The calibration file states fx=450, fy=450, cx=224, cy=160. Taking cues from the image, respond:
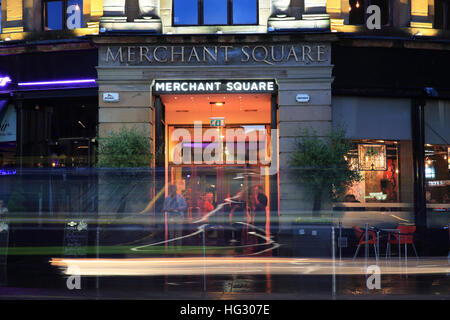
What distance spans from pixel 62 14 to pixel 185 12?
14.8 feet

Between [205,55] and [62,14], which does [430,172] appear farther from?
[62,14]

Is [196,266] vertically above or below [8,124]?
below

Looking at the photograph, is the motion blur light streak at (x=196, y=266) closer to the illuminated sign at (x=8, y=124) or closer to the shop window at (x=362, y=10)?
the illuminated sign at (x=8, y=124)

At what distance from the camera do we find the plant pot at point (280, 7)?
49.3 feet

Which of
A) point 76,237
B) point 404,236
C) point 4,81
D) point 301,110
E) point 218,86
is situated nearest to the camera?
point 76,237

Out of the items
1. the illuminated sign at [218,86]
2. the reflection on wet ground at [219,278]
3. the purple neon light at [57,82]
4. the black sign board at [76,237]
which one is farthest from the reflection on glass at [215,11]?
the reflection on wet ground at [219,278]

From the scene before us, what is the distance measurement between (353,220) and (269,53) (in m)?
6.45

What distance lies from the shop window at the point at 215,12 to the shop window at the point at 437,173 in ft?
25.2

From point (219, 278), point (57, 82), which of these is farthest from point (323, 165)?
point (57, 82)

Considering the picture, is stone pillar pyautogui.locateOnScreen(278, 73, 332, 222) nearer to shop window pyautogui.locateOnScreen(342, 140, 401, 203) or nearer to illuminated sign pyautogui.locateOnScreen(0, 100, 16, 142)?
shop window pyautogui.locateOnScreen(342, 140, 401, 203)

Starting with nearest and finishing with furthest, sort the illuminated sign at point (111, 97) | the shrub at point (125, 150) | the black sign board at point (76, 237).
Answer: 1. the black sign board at point (76, 237)
2. the shrub at point (125, 150)
3. the illuminated sign at point (111, 97)

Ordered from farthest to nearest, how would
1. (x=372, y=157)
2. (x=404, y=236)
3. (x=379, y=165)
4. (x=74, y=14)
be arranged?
(x=74, y=14)
(x=379, y=165)
(x=372, y=157)
(x=404, y=236)

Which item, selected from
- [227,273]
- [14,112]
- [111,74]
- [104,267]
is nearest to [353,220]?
[227,273]

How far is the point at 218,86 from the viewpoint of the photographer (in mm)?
15094
